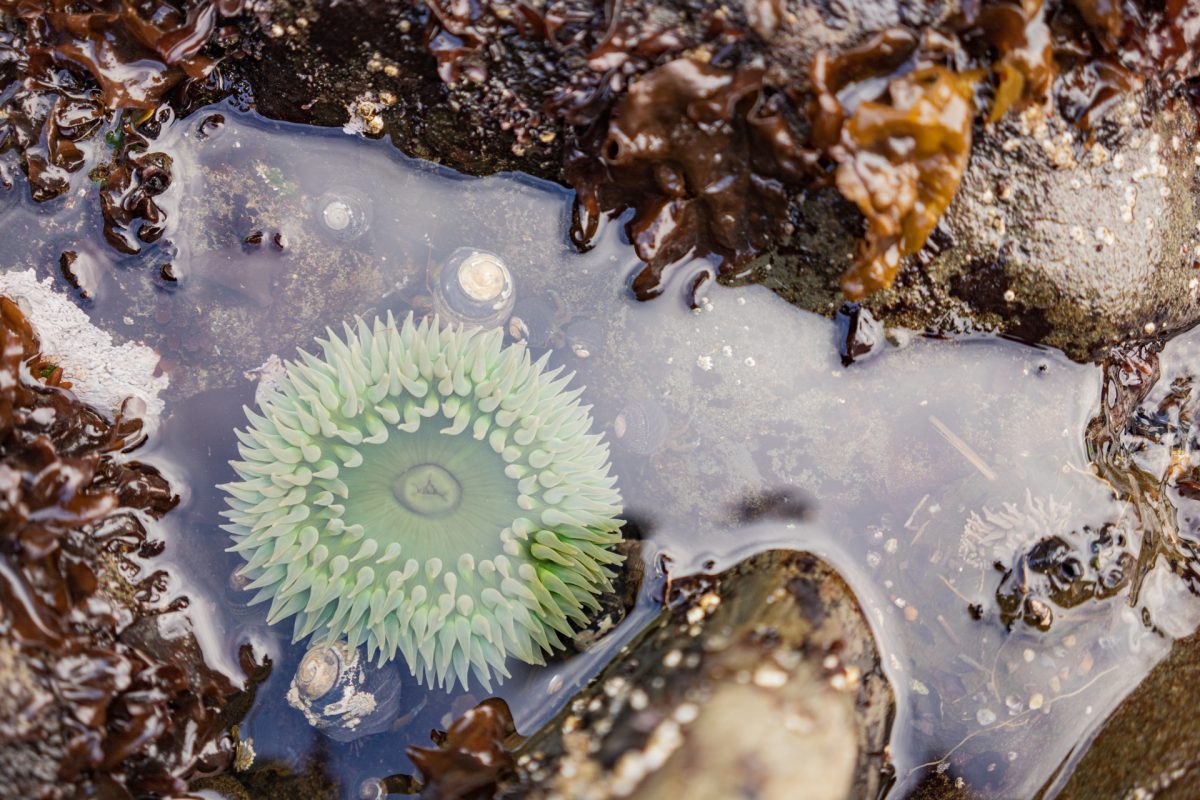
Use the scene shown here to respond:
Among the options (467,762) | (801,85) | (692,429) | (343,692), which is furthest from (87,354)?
(801,85)

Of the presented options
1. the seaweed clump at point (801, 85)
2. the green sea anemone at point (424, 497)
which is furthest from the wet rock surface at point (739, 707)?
the seaweed clump at point (801, 85)

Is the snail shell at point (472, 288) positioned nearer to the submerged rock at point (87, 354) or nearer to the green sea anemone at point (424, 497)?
the green sea anemone at point (424, 497)

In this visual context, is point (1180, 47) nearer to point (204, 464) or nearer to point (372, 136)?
point (372, 136)

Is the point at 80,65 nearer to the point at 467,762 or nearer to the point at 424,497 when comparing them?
the point at 424,497

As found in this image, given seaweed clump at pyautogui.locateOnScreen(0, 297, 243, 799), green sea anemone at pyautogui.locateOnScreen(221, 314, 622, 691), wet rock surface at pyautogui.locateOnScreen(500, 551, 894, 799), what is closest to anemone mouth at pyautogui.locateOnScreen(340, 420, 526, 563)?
green sea anemone at pyautogui.locateOnScreen(221, 314, 622, 691)

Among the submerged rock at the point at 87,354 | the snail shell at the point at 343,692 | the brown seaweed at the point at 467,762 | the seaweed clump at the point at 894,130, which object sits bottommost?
the snail shell at the point at 343,692

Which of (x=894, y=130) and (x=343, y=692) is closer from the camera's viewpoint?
(x=894, y=130)

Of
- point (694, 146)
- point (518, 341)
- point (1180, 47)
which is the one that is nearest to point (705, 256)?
point (694, 146)
